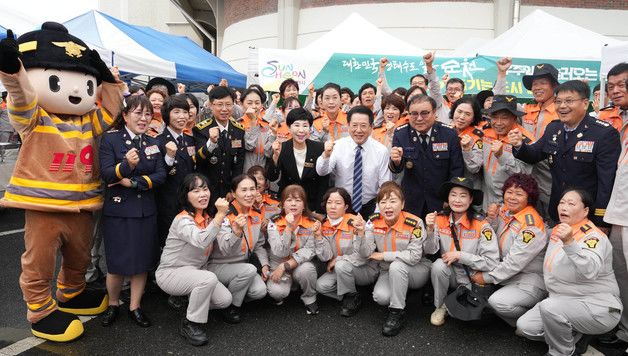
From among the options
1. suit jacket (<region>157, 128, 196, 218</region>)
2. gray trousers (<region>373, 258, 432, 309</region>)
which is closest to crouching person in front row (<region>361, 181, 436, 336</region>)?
gray trousers (<region>373, 258, 432, 309</region>)

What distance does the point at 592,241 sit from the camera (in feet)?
9.93

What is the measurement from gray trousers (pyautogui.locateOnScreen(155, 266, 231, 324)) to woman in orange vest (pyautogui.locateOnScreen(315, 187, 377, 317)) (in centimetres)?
90

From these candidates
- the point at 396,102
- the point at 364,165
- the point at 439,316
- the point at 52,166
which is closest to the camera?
the point at 52,166

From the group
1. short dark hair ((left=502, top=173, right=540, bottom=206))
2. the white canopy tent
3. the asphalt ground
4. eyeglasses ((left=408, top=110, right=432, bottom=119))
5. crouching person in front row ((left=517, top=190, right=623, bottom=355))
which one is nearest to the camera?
crouching person in front row ((left=517, top=190, right=623, bottom=355))

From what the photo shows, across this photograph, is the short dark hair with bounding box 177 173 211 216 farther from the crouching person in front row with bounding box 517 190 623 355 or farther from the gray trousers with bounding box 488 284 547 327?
the crouching person in front row with bounding box 517 190 623 355

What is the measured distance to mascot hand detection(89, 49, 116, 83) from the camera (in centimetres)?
354

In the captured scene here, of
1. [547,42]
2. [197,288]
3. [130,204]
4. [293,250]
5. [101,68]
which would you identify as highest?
[547,42]

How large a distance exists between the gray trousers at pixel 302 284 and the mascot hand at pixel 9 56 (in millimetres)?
2478

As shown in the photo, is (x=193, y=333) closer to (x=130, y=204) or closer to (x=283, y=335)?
(x=283, y=335)

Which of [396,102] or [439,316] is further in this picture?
[396,102]

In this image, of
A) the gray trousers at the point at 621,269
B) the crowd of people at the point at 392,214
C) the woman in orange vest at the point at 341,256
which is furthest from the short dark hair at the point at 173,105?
the gray trousers at the point at 621,269

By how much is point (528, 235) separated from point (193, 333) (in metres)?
Answer: 2.67

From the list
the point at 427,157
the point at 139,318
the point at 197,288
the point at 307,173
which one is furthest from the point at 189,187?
the point at 427,157

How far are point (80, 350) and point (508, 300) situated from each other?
3.18 metres
